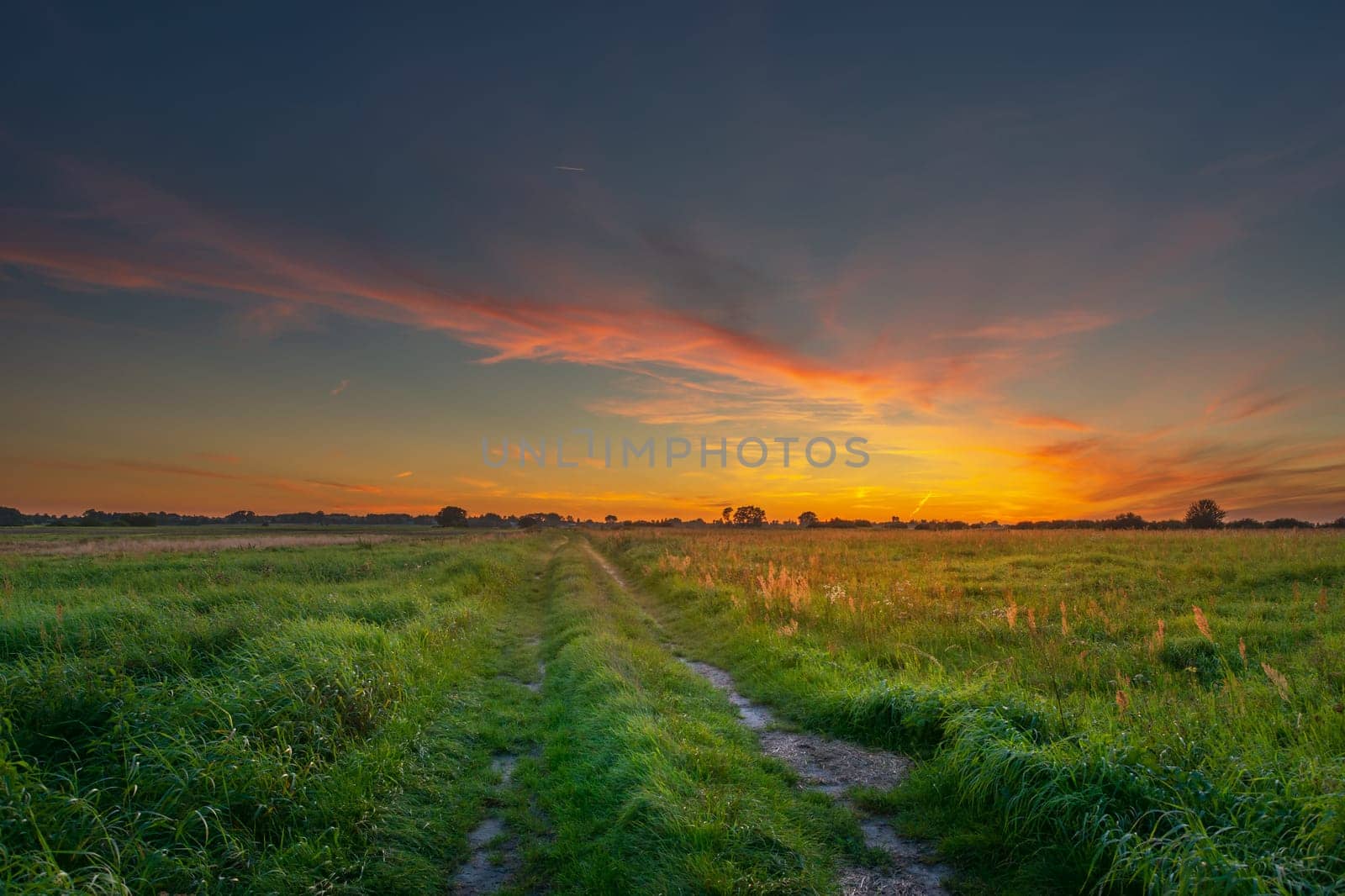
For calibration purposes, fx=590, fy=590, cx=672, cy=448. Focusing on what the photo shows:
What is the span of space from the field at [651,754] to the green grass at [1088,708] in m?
0.04

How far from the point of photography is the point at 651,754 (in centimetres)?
656

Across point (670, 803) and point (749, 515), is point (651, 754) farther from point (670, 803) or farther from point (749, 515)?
A: point (749, 515)

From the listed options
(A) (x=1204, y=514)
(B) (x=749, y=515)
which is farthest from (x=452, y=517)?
(A) (x=1204, y=514)

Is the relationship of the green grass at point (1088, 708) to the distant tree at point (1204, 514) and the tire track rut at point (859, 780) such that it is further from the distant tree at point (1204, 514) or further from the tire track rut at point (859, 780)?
the distant tree at point (1204, 514)

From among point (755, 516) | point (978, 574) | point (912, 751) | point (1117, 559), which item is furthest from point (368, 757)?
point (755, 516)

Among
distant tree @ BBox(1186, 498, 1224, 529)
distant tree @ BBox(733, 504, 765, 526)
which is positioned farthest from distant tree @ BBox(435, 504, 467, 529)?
distant tree @ BBox(1186, 498, 1224, 529)

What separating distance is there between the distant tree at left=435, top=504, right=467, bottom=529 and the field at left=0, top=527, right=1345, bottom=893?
158m

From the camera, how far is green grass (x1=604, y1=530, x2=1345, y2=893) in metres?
4.37

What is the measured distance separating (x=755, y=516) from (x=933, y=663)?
164 metres

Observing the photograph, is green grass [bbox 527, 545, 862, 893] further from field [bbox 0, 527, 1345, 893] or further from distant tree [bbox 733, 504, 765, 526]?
distant tree [bbox 733, 504, 765, 526]

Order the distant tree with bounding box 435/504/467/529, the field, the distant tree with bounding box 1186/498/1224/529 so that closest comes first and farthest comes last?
the field, the distant tree with bounding box 1186/498/1224/529, the distant tree with bounding box 435/504/467/529

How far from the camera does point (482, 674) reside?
1193 centimetres

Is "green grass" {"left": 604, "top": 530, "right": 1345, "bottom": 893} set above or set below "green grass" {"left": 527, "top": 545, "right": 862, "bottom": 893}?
above

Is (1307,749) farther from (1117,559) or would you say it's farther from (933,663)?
(1117,559)
